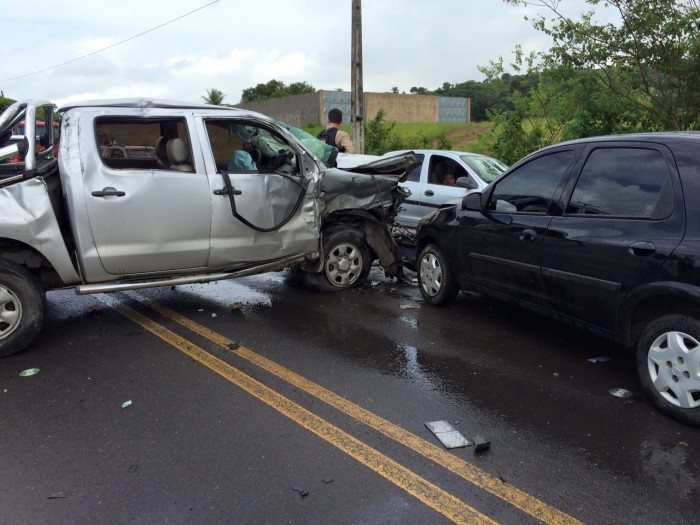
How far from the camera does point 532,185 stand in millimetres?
4844

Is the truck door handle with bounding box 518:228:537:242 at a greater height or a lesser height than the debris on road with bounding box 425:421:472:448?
greater

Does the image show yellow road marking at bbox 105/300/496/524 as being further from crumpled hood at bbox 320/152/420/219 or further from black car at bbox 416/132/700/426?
crumpled hood at bbox 320/152/420/219

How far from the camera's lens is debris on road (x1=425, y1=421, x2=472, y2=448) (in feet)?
11.0

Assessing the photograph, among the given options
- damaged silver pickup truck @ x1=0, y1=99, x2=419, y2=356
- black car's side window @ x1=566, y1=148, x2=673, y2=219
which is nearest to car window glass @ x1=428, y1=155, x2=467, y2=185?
damaged silver pickup truck @ x1=0, y1=99, x2=419, y2=356

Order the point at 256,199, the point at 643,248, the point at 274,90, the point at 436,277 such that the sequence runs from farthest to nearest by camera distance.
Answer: the point at 274,90
the point at 436,277
the point at 256,199
the point at 643,248

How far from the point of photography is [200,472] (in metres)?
3.05

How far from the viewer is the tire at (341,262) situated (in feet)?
21.6

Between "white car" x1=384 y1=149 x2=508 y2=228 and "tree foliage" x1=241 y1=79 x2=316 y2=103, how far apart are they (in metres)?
69.3

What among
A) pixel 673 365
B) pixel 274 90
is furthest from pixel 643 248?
pixel 274 90

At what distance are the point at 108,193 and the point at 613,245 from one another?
4.02 m

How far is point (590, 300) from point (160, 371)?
127 inches

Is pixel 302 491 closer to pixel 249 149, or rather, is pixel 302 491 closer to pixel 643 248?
pixel 643 248

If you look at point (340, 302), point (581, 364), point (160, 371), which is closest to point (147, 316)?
point (160, 371)

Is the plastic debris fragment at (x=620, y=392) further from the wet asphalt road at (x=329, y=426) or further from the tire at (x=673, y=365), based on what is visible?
the tire at (x=673, y=365)
